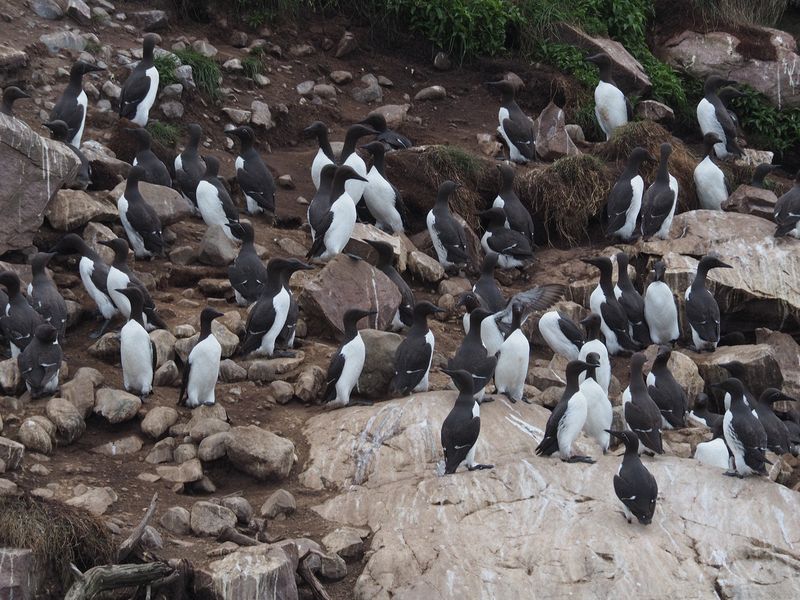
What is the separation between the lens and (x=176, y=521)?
8898 mm

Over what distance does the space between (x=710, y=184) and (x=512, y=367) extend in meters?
5.71

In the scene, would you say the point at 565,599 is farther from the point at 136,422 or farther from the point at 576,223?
the point at 576,223

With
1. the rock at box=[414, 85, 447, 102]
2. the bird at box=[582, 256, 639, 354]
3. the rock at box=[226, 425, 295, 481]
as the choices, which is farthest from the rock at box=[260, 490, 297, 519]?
the rock at box=[414, 85, 447, 102]

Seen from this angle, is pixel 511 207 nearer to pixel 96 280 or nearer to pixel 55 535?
pixel 96 280

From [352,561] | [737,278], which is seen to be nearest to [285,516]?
[352,561]

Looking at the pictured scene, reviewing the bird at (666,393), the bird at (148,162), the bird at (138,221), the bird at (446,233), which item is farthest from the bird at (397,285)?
the bird at (148,162)

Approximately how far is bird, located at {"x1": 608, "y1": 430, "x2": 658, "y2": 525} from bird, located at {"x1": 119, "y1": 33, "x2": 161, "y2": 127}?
787 centimetres

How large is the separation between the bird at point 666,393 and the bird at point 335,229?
338 cm

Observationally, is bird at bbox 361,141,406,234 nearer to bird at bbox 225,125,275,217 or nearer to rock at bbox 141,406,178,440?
bird at bbox 225,125,275,217

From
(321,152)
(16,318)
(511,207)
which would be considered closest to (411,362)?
(16,318)

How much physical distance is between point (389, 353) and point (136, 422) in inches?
90.6

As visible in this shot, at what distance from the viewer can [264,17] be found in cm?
1828

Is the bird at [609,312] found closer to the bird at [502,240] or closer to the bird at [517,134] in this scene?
the bird at [502,240]

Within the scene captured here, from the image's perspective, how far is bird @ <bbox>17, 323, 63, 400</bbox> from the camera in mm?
10227
